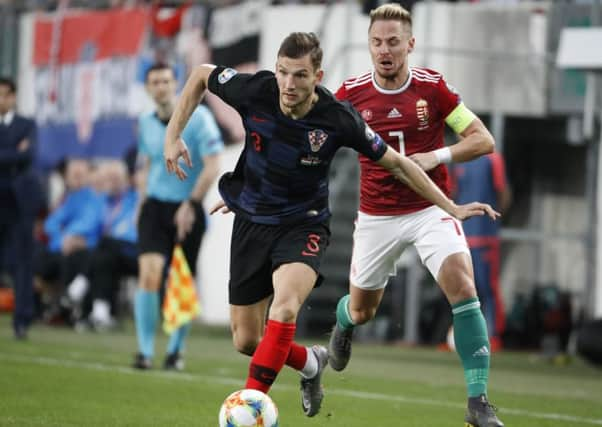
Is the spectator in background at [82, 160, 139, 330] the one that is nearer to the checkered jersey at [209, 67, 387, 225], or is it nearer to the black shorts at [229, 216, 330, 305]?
the black shorts at [229, 216, 330, 305]

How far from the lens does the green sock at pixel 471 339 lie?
8734 millimetres

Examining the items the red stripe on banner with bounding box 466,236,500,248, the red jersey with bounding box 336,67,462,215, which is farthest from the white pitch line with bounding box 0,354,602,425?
the red stripe on banner with bounding box 466,236,500,248

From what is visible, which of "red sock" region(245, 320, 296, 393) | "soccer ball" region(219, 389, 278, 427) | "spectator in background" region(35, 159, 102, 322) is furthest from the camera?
"spectator in background" region(35, 159, 102, 322)

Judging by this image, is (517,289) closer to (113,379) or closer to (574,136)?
(574,136)

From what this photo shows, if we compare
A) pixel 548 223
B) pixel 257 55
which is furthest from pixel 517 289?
pixel 257 55

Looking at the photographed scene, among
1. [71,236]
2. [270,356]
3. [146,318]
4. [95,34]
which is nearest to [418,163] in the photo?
[270,356]

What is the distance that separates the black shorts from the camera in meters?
8.21

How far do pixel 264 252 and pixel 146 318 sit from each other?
470cm

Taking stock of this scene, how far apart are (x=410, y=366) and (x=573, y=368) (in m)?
2.04

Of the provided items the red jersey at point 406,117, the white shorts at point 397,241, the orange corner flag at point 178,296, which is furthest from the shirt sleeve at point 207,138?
the red jersey at point 406,117

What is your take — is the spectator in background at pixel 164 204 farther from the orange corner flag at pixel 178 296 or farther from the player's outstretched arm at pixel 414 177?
the player's outstretched arm at pixel 414 177

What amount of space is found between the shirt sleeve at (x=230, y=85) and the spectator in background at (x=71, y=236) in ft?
40.0

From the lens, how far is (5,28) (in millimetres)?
28453

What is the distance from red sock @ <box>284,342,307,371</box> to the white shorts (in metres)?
0.95
